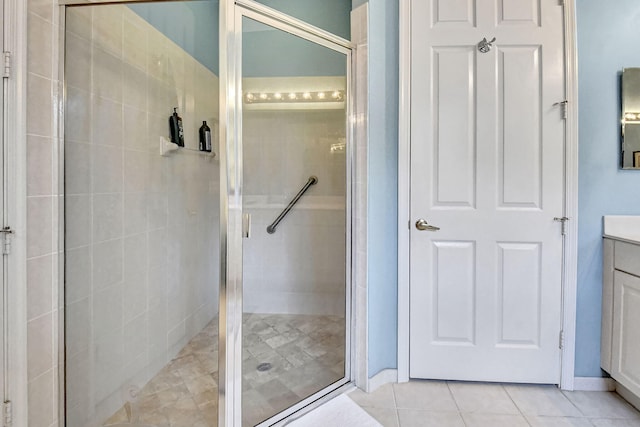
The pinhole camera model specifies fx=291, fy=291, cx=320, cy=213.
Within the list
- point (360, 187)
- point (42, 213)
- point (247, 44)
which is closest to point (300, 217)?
point (360, 187)

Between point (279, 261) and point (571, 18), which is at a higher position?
point (571, 18)

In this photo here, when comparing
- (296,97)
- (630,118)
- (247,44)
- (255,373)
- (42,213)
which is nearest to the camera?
(42,213)

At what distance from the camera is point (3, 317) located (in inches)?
40.4

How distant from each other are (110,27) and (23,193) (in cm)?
84

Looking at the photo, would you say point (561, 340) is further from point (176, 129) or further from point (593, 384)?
point (176, 129)

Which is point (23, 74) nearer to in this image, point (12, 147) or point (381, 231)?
point (12, 147)

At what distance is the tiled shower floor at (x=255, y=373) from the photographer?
1.37m

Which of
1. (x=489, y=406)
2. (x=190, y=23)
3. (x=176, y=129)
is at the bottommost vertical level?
(x=489, y=406)

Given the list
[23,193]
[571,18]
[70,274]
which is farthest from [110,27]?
[571,18]

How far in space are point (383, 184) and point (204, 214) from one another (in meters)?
1.01

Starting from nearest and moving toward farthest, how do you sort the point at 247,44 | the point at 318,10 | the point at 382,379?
1. the point at 247,44
2. the point at 382,379
3. the point at 318,10

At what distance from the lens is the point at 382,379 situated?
166 centimetres

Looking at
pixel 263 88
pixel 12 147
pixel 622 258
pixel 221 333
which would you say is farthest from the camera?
pixel 263 88

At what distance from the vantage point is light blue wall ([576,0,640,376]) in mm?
1564
